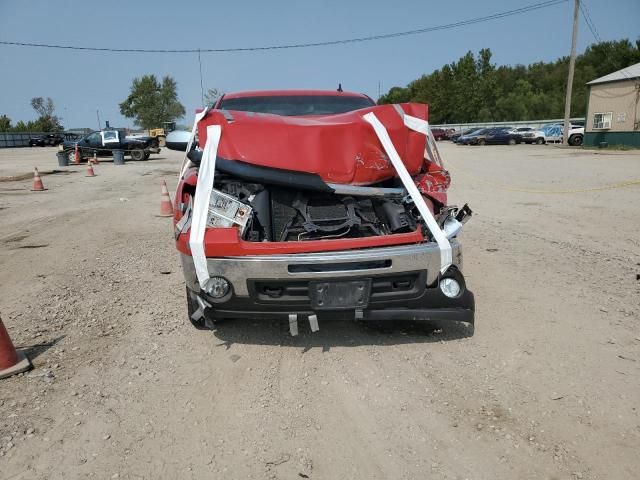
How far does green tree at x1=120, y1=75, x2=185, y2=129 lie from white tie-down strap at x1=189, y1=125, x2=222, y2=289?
9277 centimetres

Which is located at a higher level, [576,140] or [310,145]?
[310,145]

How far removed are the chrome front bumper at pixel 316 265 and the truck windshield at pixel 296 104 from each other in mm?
2161

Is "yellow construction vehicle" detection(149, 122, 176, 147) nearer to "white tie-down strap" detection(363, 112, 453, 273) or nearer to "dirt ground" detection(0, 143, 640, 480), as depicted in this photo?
"dirt ground" detection(0, 143, 640, 480)

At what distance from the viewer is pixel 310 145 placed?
3.21 metres

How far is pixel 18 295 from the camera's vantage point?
14.3 ft

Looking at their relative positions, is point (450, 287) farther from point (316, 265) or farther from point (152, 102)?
point (152, 102)

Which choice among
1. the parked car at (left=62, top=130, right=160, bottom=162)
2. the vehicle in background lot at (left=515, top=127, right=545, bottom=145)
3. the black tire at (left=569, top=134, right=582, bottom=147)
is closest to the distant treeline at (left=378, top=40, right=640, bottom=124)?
the vehicle in background lot at (left=515, top=127, right=545, bottom=145)

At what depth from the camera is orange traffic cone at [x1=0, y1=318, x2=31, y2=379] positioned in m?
2.91

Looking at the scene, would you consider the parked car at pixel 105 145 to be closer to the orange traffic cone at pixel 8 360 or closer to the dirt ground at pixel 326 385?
the dirt ground at pixel 326 385

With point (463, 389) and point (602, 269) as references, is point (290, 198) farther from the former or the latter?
point (602, 269)

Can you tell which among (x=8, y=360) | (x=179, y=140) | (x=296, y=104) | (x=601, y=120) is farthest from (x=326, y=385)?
(x=601, y=120)

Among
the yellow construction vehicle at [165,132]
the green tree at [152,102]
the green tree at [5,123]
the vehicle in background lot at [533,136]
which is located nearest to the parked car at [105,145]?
the yellow construction vehicle at [165,132]

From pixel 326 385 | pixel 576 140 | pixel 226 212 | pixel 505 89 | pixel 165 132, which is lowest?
pixel 326 385

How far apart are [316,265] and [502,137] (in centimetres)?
3858
